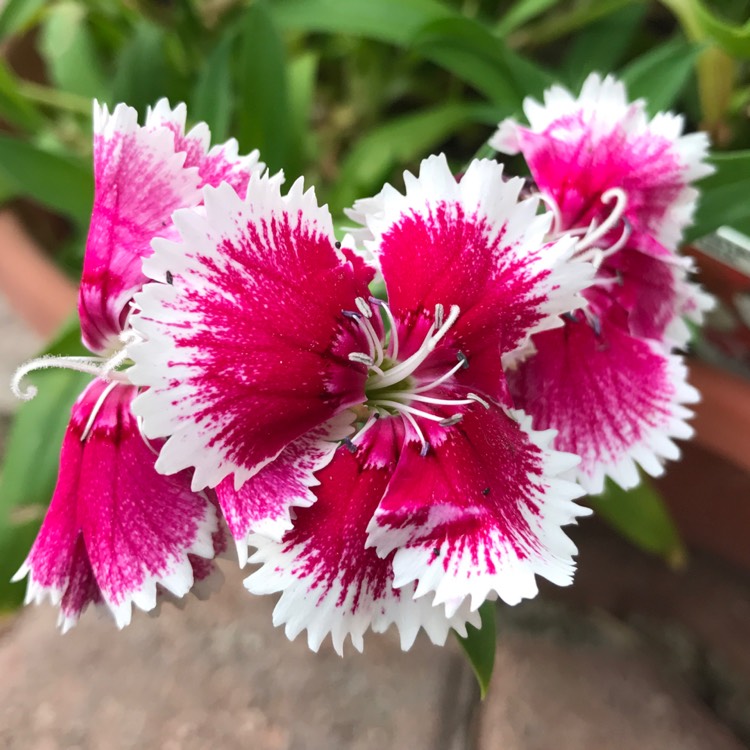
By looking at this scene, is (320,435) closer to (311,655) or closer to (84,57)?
(311,655)

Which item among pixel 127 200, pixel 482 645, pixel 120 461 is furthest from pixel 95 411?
pixel 482 645

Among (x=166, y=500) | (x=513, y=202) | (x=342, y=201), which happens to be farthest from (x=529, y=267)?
(x=342, y=201)

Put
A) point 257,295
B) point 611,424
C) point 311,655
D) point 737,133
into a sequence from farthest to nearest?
point 737,133
point 311,655
point 611,424
point 257,295

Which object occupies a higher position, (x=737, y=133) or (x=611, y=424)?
(x=611, y=424)

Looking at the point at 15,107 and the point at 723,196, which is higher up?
the point at 15,107

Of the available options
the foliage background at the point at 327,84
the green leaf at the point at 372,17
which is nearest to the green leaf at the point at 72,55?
the foliage background at the point at 327,84

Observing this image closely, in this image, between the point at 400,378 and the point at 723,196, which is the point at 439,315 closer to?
the point at 400,378
